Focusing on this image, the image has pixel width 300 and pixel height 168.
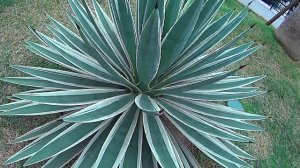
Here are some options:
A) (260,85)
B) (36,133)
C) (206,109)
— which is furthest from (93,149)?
(260,85)

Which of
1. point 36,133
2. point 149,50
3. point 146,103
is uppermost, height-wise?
point 149,50

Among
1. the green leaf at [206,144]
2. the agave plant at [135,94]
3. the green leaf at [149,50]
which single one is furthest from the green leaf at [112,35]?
the green leaf at [206,144]

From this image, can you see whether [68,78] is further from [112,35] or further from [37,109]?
[112,35]

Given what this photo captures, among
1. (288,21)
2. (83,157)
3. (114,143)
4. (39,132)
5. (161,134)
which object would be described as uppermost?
(288,21)

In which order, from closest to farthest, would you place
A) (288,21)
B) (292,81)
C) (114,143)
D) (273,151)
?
(114,143)
(273,151)
(292,81)
(288,21)

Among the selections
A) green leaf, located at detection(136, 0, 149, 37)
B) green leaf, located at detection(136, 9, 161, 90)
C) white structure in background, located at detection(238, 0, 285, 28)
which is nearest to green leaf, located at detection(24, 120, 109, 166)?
green leaf, located at detection(136, 9, 161, 90)

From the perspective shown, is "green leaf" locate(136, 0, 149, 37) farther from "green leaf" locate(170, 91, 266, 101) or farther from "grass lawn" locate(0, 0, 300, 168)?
"grass lawn" locate(0, 0, 300, 168)

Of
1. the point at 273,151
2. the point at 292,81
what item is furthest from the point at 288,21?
the point at 273,151

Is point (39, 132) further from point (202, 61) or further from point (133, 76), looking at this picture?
point (202, 61)
